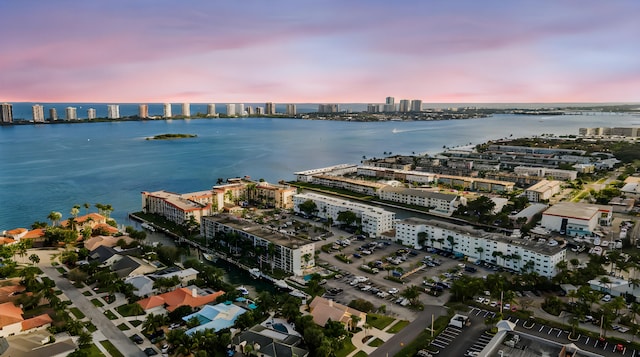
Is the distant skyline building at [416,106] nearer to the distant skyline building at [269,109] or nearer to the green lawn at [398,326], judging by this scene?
the distant skyline building at [269,109]

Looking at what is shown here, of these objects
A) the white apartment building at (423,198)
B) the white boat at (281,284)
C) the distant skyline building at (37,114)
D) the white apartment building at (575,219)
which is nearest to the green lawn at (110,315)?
the white boat at (281,284)

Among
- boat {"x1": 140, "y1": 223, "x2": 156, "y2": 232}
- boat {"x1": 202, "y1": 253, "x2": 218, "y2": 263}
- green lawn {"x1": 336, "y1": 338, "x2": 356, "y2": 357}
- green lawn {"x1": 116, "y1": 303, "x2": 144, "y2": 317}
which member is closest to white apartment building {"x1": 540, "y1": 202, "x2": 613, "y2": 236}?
green lawn {"x1": 336, "y1": 338, "x2": 356, "y2": 357}

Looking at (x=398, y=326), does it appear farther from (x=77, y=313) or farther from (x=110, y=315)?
(x=77, y=313)

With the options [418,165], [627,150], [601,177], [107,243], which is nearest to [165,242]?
[107,243]

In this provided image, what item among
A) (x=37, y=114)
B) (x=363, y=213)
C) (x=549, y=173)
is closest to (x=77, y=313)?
(x=363, y=213)

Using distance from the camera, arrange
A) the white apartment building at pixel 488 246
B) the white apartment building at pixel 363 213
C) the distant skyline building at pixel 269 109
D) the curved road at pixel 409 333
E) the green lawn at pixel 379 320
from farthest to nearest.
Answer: the distant skyline building at pixel 269 109 → the white apartment building at pixel 363 213 → the white apartment building at pixel 488 246 → the green lawn at pixel 379 320 → the curved road at pixel 409 333

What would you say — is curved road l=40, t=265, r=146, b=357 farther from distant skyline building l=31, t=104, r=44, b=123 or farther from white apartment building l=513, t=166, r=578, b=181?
distant skyline building l=31, t=104, r=44, b=123
